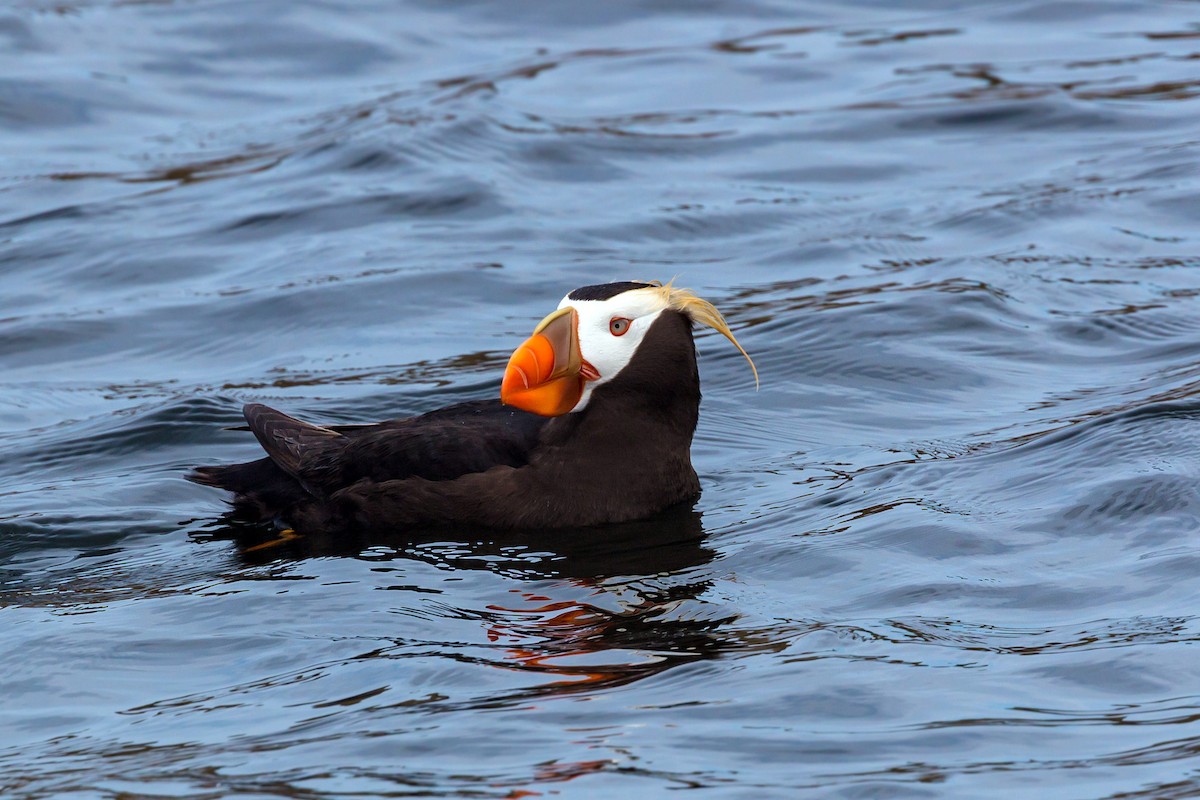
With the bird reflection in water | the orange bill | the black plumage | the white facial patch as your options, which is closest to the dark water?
the bird reflection in water

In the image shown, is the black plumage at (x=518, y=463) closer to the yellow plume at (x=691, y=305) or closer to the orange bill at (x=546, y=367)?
the yellow plume at (x=691, y=305)

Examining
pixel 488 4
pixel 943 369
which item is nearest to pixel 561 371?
pixel 943 369

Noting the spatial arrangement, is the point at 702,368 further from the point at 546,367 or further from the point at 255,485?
the point at 255,485

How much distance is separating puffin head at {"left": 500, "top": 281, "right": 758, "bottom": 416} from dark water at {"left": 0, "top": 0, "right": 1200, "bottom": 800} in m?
0.48

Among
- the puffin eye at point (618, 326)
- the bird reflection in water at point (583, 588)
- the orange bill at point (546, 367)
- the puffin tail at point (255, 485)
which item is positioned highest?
the puffin eye at point (618, 326)

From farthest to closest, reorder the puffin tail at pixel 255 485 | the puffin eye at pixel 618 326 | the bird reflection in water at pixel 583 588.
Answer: the puffin tail at pixel 255 485 < the puffin eye at pixel 618 326 < the bird reflection in water at pixel 583 588

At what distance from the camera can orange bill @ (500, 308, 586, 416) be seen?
16.9ft

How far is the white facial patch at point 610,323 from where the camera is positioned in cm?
524

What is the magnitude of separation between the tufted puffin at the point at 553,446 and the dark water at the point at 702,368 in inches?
5.5

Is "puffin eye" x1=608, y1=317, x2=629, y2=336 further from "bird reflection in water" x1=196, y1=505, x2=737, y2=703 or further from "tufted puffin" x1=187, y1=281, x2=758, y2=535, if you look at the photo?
Answer: "bird reflection in water" x1=196, y1=505, x2=737, y2=703

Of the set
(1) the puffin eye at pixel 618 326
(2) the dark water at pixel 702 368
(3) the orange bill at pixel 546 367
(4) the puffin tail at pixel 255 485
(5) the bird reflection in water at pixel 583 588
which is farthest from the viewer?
(4) the puffin tail at pixel 255 485

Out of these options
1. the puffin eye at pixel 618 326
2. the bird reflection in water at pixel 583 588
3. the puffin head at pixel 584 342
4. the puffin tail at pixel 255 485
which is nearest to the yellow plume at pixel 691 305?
the puffin head at pixel 584 342

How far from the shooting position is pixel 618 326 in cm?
530

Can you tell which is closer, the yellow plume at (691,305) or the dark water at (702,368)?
the dark water at (702,368)
